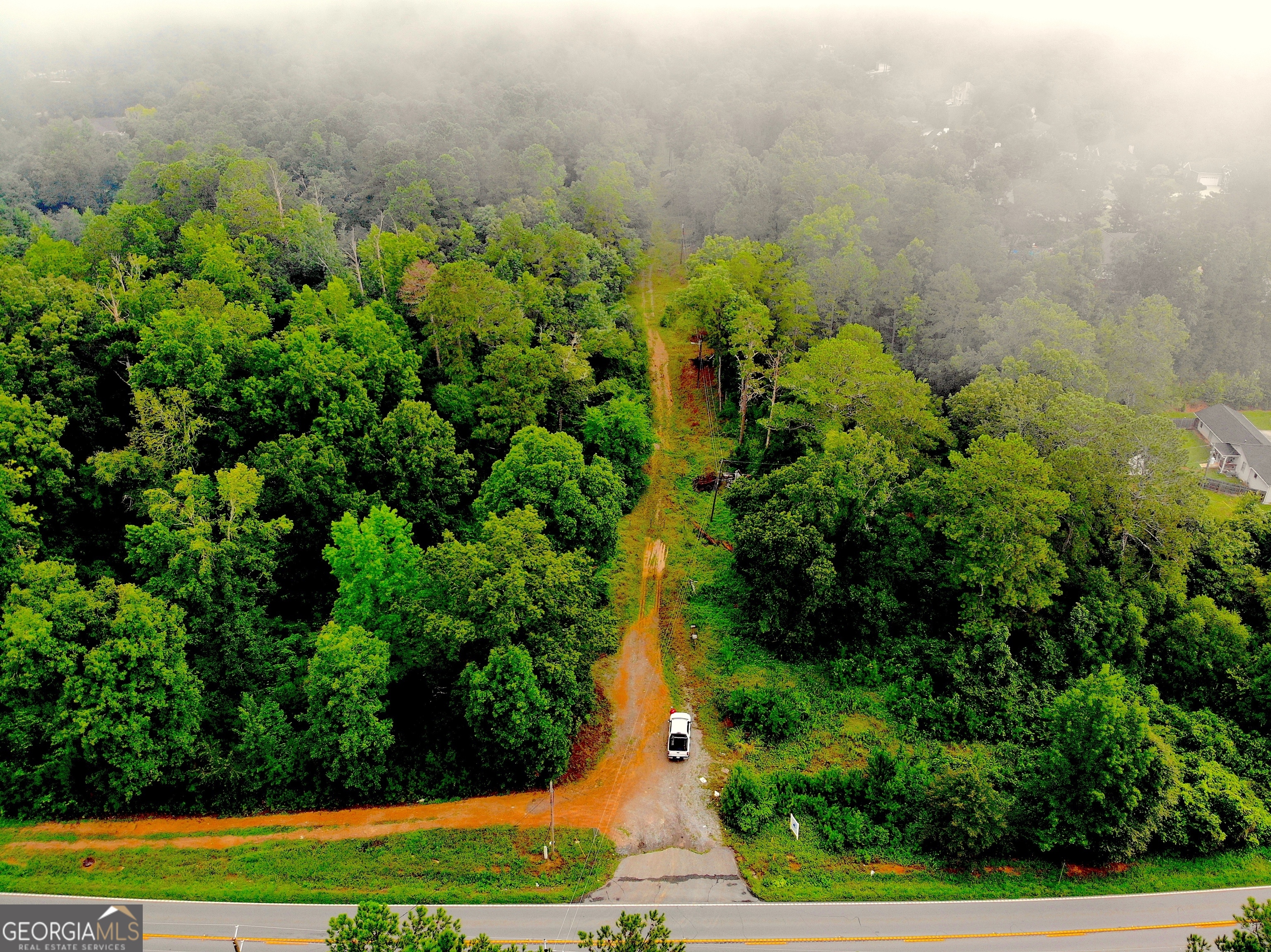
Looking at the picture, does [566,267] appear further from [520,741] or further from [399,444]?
[520,741]

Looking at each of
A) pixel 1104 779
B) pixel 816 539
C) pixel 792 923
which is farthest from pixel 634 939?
pixel 816 539

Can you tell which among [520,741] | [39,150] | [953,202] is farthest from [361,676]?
[39,150]

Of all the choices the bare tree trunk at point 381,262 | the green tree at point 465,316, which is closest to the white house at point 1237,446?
the green tree at point 465,316

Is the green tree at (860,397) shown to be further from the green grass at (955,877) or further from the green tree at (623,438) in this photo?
the green grass at (955,877)

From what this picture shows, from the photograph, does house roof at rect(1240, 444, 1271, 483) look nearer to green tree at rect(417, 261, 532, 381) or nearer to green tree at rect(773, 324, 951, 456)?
green tree at rect(773, 324, 951, 456)

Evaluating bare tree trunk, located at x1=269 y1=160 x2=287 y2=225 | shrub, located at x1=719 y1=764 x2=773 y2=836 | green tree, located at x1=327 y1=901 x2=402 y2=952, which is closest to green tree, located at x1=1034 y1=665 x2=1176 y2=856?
shrub, located at x1=719 y1=764 x2=773 y2=836

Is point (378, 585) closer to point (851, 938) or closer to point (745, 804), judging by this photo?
point (745, 804)
